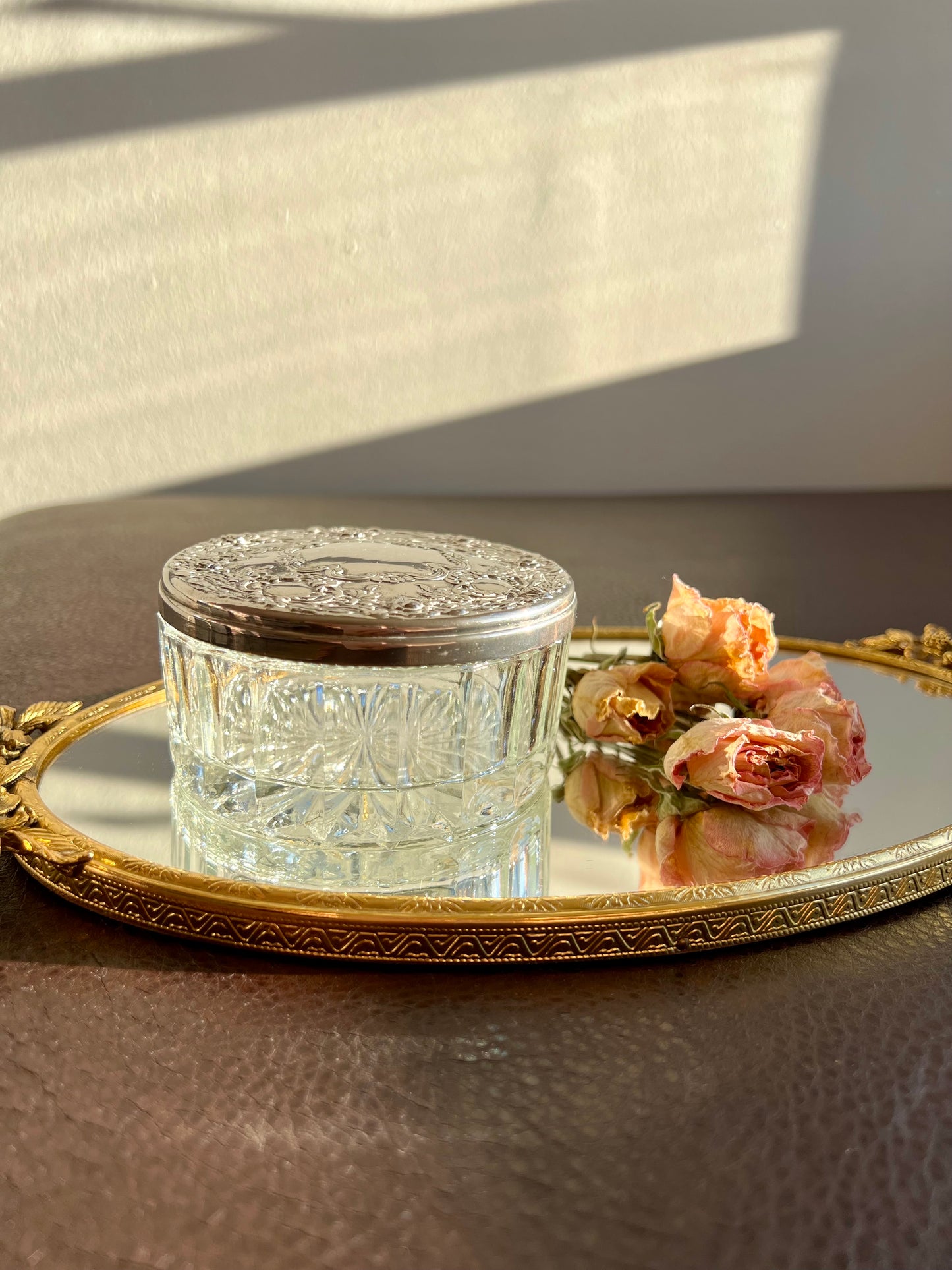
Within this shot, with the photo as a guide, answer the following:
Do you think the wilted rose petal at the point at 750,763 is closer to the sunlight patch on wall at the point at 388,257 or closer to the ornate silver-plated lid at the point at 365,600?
the ornate silver-plated lid at the point at 365,600

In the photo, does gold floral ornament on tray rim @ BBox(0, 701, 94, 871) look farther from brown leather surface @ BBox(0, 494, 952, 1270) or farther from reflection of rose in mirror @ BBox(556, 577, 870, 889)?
reflection of rose in mirror @ BBox(556, 577, 870, 889)

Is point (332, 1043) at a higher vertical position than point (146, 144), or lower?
lower

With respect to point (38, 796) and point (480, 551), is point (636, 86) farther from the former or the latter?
point (38, 796)

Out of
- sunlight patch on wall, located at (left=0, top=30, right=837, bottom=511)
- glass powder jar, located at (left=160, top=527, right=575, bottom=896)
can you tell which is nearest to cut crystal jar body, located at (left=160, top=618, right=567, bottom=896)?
glass powder jar, located at (left=160, top=527, right=575, bottom=896)

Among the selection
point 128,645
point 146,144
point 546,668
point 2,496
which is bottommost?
point 2,496

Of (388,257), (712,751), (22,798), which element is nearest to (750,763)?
(712,751)

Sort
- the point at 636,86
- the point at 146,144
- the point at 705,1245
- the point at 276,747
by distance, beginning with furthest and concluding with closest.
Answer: the point at 636,86 → the point at 146,144 → the point at 276,747 → the point at 705,1245

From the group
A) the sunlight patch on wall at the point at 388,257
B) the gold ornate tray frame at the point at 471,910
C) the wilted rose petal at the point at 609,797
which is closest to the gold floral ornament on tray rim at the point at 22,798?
the gold ornate tray frame at the point at 471,910

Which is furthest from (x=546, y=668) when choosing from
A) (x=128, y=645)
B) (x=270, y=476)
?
(x=270, y=476)
